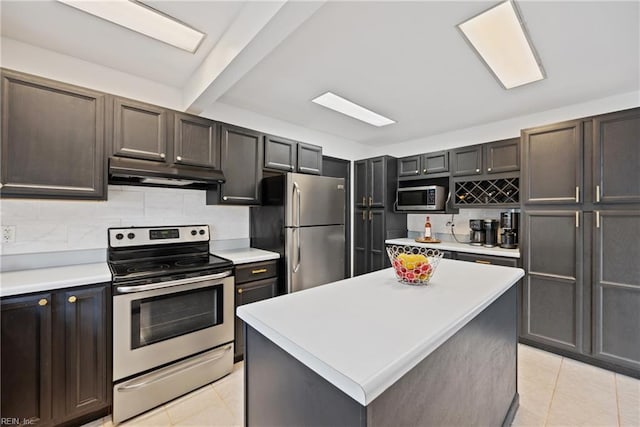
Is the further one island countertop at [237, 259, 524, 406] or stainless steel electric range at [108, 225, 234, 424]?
stainless steel electric range at [108, 225, 234, 424]

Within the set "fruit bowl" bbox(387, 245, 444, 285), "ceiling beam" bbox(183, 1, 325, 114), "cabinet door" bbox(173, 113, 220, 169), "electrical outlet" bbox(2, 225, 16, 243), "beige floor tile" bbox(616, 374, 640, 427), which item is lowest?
"beige floor tile" bbox(616, 374, 640, 427)

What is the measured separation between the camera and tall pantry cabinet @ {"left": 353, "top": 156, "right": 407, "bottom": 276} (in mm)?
4090

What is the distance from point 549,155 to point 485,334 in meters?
2.18

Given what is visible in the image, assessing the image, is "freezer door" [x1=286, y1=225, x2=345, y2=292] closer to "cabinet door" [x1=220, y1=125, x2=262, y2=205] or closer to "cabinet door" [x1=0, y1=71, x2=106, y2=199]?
"cabinet door" [x1=220, y1=125, x2=262, y2=205]

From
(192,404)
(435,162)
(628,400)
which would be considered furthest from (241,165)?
(628,400)

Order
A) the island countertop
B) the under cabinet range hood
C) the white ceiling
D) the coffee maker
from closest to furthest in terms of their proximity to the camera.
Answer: the island countertop → the white ceiling → the under cabinet range hood → the coffee maker

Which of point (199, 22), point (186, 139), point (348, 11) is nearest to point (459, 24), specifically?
point (348, 11)

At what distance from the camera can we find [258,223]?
10.1ft

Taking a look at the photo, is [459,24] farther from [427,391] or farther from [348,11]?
[427,391]

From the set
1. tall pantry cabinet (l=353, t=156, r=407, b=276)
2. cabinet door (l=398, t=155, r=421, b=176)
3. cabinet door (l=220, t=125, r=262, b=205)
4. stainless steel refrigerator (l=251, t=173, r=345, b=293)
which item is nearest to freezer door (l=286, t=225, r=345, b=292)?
stainless steel refrigerator (l=251, t=173, r=345, b=293)

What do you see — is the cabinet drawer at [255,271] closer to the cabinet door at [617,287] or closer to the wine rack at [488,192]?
the wine rack at [488,192]

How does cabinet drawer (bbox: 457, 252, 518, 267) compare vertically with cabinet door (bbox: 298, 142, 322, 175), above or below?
below

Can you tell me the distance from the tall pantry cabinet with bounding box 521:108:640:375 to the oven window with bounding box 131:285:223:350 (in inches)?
118

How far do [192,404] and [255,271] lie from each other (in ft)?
3.49
